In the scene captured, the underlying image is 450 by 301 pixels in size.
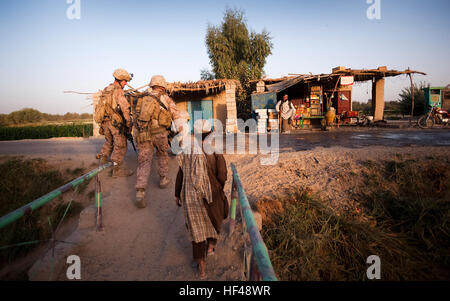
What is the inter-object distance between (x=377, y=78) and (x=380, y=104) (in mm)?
1549

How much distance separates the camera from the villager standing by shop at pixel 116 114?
4.29 meters

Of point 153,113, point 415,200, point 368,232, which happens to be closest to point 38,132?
point 153,113

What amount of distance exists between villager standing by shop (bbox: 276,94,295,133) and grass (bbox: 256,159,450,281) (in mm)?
6388

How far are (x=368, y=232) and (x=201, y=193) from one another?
253 centimetres

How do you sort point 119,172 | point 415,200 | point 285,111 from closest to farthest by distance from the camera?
point 415,200, point 119,172, point 285,111

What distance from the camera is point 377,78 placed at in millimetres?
13328

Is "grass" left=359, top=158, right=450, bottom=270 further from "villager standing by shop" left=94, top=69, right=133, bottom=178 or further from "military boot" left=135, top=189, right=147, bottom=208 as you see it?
"villager standing by shop" left=94, top=69, right=133, bottom=178

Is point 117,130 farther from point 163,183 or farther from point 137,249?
point 137,249

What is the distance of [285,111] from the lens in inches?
405

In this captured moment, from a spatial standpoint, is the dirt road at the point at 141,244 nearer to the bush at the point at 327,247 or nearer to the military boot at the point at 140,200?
the military boot at the point at 140,200

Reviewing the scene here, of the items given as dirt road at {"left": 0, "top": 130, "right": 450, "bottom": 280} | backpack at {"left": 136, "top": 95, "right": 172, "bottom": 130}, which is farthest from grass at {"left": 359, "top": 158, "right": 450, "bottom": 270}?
backpack at {"left": 136, "top": 95, "right": 172, "bottom": 130}

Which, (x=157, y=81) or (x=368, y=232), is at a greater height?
(x=157, y=81)
